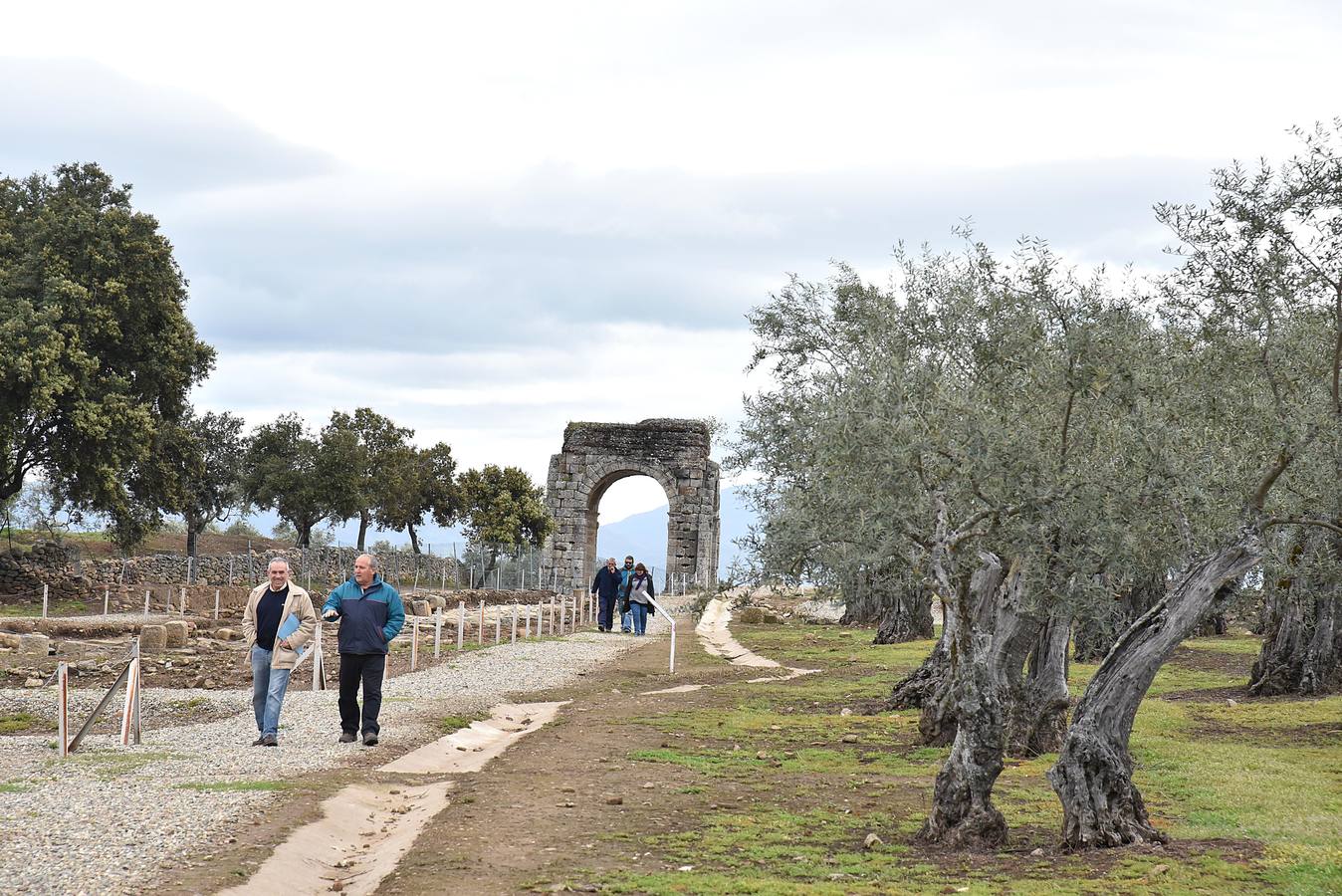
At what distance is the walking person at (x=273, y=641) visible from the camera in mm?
12672

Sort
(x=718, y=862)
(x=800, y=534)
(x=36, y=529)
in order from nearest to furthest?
1. (x=718, y=862)
2. (x=800, y=534)
3. (x=36, y=529)

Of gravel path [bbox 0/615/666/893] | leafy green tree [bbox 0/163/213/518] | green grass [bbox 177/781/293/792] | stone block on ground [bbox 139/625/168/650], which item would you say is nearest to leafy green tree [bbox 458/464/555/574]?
leafy green tree [bbox 0/163/213/518]

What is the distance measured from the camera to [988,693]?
29.9 ft

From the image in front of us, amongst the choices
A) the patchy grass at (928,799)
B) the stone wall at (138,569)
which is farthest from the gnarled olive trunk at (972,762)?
the stone wall at (138,569)

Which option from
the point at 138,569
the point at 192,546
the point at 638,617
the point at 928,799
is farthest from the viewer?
the point at 192,546

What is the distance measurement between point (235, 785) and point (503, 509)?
50803 mm

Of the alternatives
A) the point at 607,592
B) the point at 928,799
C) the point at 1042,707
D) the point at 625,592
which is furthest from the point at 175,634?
the point at 928,799

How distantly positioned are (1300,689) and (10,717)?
17296 millimetres

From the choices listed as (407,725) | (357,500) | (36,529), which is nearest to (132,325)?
(36,529)

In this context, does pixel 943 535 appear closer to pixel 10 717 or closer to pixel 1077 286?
pixel 1077 286

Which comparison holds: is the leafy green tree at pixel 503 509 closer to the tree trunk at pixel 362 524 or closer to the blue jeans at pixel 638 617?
the tree trunk at pixel 362 524

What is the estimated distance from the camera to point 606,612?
3406 centimetres

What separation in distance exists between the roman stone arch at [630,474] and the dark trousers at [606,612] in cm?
A: 2018

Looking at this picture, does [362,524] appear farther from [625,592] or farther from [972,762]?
[972,762]
